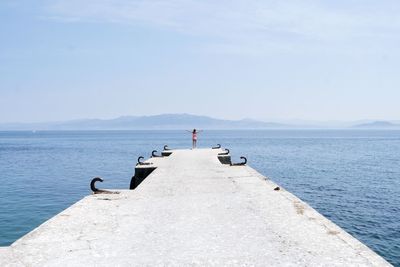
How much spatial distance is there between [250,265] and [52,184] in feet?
104

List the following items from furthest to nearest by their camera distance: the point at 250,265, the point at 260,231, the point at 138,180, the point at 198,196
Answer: the point at 138,180
the point at 198,196
the point at 260,231
the point at 250,265

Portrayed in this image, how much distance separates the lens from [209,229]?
8680 millimetres

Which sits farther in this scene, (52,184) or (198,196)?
(52,184)

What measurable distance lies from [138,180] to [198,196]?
9091mm

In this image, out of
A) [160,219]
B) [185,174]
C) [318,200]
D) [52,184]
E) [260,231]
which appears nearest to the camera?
[260,231]

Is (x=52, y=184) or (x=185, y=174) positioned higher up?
(x=185, y=174)

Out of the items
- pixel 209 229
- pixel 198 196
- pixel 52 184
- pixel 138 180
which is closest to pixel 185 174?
pixel 138 180

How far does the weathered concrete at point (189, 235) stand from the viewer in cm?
686

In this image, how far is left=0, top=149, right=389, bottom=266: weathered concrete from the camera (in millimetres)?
6859

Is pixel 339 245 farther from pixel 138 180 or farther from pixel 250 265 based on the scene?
pixel 138 180

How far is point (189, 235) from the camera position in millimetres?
8227

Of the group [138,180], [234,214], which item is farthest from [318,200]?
[234,214]

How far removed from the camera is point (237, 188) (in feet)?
46.8

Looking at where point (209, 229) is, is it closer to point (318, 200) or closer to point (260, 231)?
point (260, 231)
